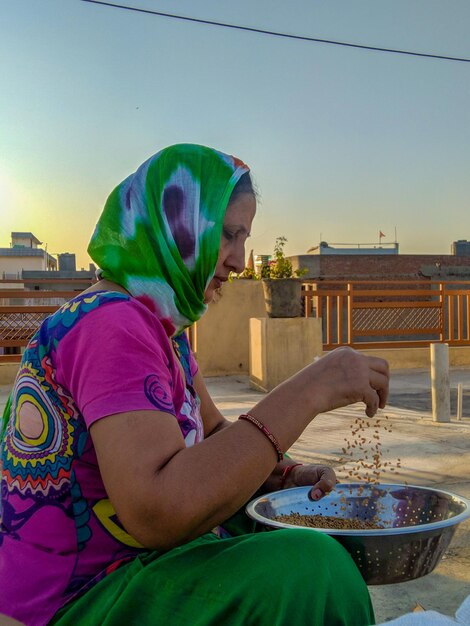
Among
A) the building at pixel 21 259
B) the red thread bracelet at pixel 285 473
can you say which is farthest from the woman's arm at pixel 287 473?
the building at pixel 21 259

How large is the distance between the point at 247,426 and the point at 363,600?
0.33 m

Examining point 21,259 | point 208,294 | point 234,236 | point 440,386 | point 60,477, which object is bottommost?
point 440,386

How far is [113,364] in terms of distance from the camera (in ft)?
3.67

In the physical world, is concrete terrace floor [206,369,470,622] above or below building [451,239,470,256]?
below

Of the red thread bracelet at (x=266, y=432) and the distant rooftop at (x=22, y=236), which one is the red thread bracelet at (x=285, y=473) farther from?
the distant rooftop at (x=22, y=236)

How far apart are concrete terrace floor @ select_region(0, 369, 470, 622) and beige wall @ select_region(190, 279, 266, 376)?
328 millimetres

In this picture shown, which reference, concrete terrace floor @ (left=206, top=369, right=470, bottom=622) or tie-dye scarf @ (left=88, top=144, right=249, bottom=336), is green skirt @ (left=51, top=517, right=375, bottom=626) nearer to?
tie-dye scarf @ (left=88, top=144, right=249, bottom=336)

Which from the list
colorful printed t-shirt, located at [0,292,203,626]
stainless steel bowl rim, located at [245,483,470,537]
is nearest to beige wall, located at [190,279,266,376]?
stainless steel bowl rim, located at [245,483,470,537]

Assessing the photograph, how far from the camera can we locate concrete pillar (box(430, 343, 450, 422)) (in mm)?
6043

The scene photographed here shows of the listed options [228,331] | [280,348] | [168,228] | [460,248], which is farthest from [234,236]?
[460,248]

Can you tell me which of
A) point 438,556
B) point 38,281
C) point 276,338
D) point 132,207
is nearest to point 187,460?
point 132,207

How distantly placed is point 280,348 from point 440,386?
A: 250cm

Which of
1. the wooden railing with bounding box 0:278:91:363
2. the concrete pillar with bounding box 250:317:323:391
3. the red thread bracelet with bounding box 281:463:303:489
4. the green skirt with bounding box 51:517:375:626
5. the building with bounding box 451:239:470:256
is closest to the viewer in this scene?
the green skirt with bounding box 51:517:375:626

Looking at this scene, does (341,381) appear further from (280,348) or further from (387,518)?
(280,348)
